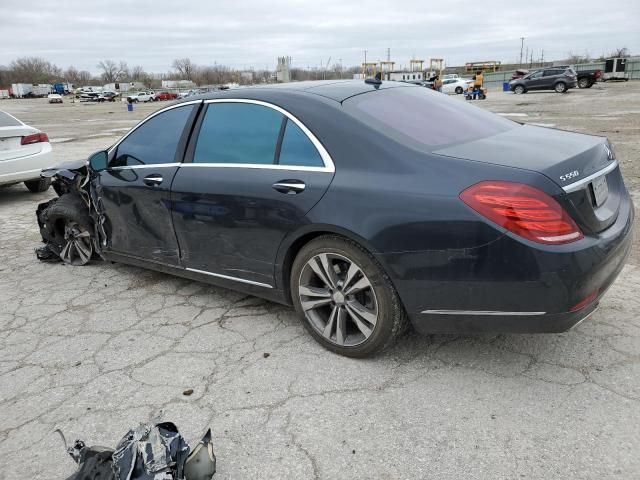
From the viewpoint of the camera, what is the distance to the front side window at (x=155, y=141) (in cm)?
403

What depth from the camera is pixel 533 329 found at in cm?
266

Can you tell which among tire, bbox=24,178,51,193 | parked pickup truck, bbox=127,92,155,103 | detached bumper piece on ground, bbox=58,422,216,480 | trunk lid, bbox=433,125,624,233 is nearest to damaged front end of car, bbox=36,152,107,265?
detached bumper piece on ground, bbox=58,422,216,480

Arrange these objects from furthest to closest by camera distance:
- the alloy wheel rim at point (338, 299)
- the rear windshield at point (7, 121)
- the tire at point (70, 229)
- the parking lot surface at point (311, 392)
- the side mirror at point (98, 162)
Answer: the rear windshield at point (7, 121) → the tire at point (70, 229) → the side mirror at point (98, 162) → the alloy wheel rim at point (338, 299) → the parking lot surface at point (311, 392)

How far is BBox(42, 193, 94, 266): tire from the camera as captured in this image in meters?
5.05

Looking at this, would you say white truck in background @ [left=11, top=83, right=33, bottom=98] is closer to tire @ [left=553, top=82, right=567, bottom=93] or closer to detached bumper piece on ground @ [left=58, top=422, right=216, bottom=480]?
tire @ [left=553, top=82, right=567, bottom=93]

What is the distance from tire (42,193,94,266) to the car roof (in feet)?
5.97

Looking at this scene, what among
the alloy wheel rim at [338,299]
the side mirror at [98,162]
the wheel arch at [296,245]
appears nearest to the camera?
the wheel arch at [296,245]

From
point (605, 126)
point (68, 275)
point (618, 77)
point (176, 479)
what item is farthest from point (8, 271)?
point (618, 77)

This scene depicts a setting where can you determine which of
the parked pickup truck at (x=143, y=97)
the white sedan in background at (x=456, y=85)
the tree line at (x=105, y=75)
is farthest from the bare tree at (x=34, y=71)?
the white sedan in background at (x=456, y=85)

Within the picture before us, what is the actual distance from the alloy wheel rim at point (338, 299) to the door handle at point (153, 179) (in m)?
1.44

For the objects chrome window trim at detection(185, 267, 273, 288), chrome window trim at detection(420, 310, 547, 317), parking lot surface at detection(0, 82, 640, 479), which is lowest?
parking lot surface at detection(0, 82, 640, 479)

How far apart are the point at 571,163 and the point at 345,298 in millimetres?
1410

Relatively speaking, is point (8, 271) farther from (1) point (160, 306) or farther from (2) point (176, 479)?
(2) point (176, 479)

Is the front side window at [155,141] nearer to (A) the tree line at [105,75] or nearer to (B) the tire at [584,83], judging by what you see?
(B) the tire at [584,83]
